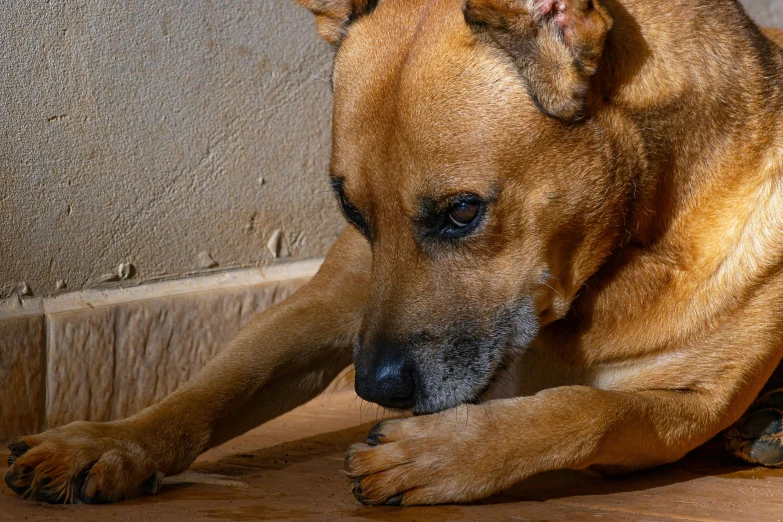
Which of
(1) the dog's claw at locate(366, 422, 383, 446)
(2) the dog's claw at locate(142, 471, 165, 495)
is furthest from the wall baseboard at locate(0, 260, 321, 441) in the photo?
(1) the dog's claw at locate(366, 422, 383, 446)

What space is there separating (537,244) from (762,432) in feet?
3.20

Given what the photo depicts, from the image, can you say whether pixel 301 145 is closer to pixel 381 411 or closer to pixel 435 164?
pixel 381 411

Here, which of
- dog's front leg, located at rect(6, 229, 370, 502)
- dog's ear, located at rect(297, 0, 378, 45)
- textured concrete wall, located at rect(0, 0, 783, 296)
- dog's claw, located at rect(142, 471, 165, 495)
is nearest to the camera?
dog's front leg, located at rect(6, 229, 370, 502)

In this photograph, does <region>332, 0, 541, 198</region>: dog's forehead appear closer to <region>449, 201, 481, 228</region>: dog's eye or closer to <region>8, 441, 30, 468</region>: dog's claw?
<region>449, 201, 481, 228</region>: dog's eye

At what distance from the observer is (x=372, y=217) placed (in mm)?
2695

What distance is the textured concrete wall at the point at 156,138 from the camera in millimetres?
3082

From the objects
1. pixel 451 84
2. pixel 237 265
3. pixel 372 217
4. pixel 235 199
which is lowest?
pixel 237 265

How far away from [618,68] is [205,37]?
5.22 feet

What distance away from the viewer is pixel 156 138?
3424mm

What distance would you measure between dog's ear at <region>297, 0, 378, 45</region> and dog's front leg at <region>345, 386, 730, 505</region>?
1.19m

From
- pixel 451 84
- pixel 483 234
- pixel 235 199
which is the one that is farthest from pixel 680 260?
pixel 235 199

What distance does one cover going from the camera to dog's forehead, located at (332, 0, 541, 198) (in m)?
2.50

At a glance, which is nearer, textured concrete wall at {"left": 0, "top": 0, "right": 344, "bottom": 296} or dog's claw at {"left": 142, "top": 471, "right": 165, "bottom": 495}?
dog's claw at {"left": 142, "top": 471, "right": 165, "bottom": 495}

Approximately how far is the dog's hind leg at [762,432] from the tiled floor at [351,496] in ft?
0.15
